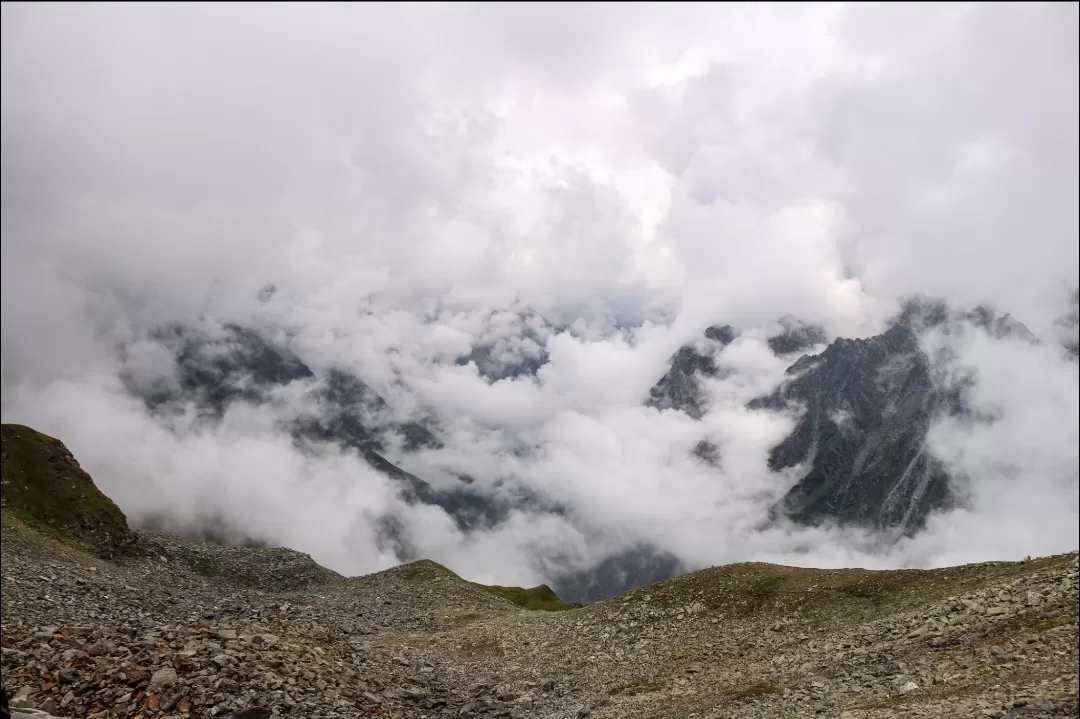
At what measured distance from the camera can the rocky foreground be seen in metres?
24.8

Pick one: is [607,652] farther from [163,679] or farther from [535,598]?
[535,598]

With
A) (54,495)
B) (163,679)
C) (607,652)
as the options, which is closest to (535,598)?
(54,495)

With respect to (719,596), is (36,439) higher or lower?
higher

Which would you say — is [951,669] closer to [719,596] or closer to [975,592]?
[975,592]

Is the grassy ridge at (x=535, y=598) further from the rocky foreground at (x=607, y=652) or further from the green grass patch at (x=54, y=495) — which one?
the rocky foreground at (x=607, y=652)

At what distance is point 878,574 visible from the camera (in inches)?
1795

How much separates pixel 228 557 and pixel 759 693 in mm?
99990

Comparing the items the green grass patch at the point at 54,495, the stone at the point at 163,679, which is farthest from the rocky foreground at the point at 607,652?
the green grass patch at the point at 54,495

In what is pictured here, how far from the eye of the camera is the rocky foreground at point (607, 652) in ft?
81.2

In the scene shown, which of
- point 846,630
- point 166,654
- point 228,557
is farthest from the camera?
point 228,557

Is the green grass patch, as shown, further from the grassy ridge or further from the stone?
the grassy ridge

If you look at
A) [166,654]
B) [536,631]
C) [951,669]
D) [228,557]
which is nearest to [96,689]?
[166,654]

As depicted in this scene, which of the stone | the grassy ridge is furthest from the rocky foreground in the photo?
the grassy ridge

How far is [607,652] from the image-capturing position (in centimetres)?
4231
